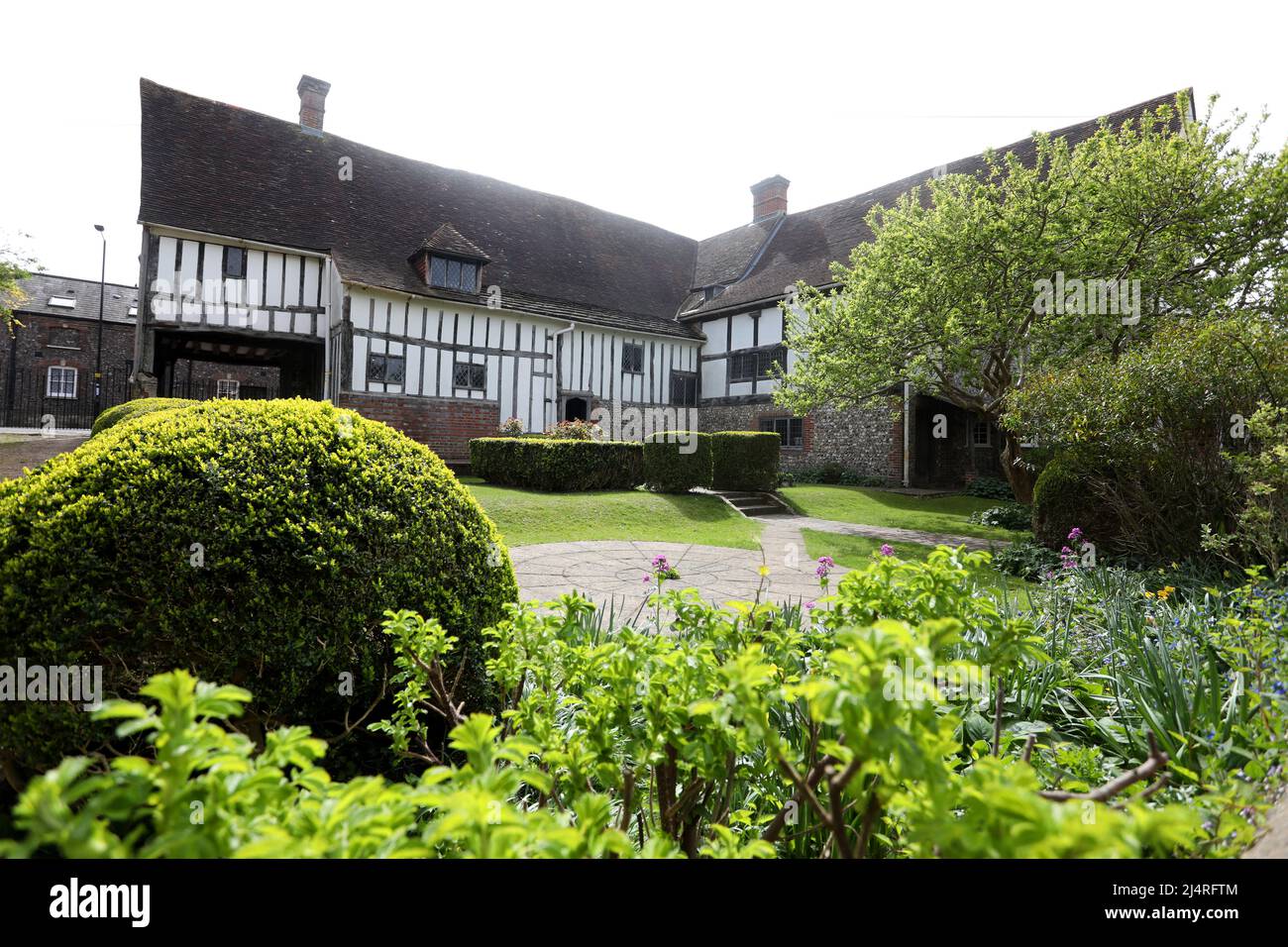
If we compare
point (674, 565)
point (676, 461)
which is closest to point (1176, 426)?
point (674, 565)

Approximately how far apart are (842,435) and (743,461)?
7.90 m

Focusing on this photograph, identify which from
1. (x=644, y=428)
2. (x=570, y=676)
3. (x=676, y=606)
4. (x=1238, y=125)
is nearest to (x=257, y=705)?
(x=570, y=676)

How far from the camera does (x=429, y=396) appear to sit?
18.3 m

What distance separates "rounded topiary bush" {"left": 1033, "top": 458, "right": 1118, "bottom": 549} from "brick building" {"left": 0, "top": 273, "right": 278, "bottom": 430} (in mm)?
33877

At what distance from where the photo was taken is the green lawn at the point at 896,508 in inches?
490

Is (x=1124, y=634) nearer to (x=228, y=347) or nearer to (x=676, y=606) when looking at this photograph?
(x=676, y=606)

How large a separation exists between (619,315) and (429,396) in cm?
747

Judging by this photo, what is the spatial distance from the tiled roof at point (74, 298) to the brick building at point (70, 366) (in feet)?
0.13

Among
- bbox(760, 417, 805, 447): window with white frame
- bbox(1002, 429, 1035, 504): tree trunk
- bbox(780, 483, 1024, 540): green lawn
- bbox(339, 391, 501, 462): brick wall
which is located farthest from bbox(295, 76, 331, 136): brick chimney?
bbox(1002, 429, 1035, 504): tree trunk

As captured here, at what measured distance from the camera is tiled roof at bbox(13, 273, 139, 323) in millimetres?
32812

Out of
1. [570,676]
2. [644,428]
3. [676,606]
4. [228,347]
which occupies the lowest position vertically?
[570,676]

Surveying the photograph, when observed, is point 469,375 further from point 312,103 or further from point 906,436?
point 906,436

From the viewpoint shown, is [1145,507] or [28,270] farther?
[28,270]

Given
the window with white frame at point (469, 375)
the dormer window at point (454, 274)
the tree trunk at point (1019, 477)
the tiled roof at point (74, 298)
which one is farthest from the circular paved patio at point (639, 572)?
the tiled roof at point (74, 298)
